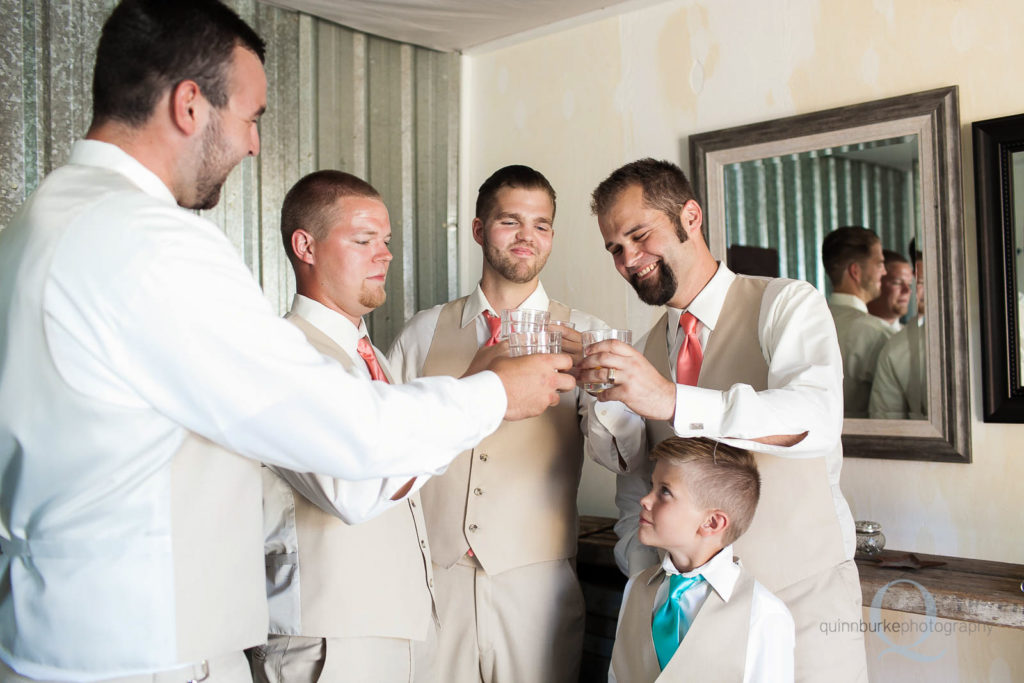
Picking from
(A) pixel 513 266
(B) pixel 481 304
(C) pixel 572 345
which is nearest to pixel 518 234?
(A) pixel 513 266

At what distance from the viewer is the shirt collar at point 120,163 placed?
1.36 m

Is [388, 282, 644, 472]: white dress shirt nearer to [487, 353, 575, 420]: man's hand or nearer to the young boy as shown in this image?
the young boy

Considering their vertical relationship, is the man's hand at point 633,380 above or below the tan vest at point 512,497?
above

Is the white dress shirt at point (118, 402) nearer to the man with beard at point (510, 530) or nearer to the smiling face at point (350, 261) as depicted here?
the smiling face at point (350, 261)

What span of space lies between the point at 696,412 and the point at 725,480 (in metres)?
0.30

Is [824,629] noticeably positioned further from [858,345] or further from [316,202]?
[316,202]

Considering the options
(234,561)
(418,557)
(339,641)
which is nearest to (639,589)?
(418,557)

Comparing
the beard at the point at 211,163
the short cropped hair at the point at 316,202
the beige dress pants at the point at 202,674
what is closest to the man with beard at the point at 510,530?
the short cropped hair at the point at 316,202

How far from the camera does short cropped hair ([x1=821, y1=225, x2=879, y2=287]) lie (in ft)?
9.48

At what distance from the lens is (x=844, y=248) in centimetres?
295

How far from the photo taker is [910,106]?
2.76m

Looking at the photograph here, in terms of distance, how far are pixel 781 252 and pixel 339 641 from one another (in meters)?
1.99

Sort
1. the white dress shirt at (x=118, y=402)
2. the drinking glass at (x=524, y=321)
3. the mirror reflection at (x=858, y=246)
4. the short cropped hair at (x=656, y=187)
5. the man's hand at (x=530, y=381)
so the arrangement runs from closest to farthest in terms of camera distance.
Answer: the white dress shirt at (x=118, y=402) < the man's hand at (x=530, y=381) < the drinking glass at (x=524, y=321) < the short cropped hair at (x=656, y=187) < the mirror reflection at (x=858, y=246)

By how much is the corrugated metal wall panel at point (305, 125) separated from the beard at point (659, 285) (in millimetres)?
1646
